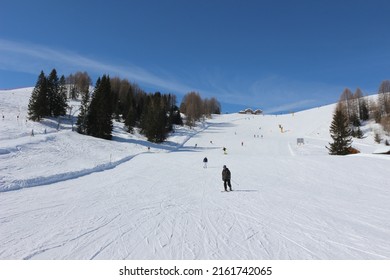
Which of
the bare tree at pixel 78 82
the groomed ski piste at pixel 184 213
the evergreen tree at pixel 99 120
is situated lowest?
the groomed ski piste at pixel 184 213

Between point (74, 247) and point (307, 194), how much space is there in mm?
13165

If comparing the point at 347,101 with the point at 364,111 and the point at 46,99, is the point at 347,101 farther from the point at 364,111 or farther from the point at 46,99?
the point at 46,99

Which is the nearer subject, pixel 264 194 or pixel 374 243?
pixel 374 243

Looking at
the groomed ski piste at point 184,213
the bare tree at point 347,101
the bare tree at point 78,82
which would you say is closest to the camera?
the groomed ski piste at point 184,213

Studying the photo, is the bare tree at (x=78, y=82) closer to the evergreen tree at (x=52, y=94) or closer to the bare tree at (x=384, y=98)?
the evergreen tree at (x=52, y=94)

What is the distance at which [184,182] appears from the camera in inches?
691

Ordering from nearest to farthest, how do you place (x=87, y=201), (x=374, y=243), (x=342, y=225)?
(x=374, y=243) < (x=342, y=225) < (x=87, y=201)

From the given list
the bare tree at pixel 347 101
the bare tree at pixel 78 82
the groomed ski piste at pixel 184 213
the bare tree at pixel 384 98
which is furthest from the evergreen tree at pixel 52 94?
the bare tree at pixel 384 98

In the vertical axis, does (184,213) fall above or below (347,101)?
below

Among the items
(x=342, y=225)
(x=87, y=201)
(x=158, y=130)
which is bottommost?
(x=342, y=225)

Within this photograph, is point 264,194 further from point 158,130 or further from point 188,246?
point 158,130

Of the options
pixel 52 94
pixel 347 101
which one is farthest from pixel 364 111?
pixel 52 94

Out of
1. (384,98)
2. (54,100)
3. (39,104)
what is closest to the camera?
(39,104)
